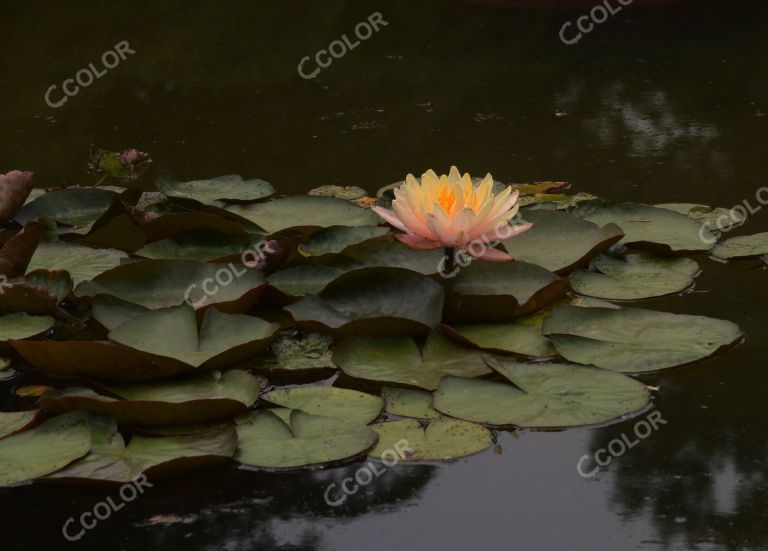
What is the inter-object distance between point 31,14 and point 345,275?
3.68m

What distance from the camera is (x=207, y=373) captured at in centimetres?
200

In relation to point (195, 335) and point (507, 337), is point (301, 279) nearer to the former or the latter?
point (195, 335)

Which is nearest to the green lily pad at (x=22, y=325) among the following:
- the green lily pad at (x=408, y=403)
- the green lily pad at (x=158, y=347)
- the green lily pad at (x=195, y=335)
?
the green lily pad at (x=158, y=347)

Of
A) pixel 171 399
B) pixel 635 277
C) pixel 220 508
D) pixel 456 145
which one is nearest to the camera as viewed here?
pixel 220 508

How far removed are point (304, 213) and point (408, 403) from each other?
862 mm

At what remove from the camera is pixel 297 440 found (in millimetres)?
1815

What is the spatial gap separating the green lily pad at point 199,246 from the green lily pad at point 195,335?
380 mm

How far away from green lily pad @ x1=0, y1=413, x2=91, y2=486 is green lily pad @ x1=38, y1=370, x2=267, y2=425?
0.04 m

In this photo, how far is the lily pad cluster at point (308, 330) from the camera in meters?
1.82

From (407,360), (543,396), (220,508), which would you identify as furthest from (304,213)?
(220,508)

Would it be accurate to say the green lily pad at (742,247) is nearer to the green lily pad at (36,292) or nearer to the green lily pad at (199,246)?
the green lily pad at (199,246)

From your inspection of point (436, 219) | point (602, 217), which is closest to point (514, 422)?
point (436, 219)

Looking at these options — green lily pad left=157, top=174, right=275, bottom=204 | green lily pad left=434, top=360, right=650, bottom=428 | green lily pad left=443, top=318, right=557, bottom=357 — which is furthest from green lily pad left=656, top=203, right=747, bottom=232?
green lily pad left=157, top=174, right=275, bottom=204

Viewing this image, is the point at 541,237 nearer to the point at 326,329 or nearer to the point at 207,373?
the point at 326,329
